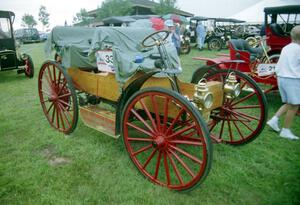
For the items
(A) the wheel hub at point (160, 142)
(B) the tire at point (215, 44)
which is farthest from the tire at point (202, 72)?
(B) the tire at point (215, 44)

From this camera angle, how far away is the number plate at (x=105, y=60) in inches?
131

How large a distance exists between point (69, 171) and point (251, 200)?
6.38ft

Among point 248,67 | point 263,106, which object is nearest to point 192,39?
point 248,67

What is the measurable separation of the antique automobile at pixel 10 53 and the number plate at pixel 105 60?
5.60 metres

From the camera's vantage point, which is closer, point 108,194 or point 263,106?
point 108,194

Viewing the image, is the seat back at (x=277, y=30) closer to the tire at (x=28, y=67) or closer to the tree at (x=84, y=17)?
the tire at (x=28, y=67)

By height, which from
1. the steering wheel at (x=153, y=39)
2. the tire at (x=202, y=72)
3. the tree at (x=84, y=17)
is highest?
the tree at (x=84, y=17)

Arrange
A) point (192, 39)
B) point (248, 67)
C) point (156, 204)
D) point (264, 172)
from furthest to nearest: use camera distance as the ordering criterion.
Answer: point (192, 39) → point (248, 67) → point (264, 172) → point (156, 204)

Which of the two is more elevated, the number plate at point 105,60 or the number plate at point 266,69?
the number plate at point 105,60

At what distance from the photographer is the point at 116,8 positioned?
33812 millimetres

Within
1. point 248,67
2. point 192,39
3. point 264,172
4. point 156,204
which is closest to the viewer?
point 156,204

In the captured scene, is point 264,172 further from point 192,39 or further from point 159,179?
point 192,39

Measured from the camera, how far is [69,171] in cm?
313

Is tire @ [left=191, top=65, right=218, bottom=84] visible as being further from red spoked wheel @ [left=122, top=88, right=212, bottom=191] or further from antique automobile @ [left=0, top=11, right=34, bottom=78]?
antique automobile @ [left=0, top=11, right=34, bottom=78]
